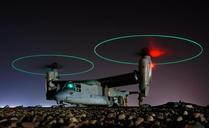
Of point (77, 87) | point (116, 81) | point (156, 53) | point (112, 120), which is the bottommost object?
point (112, 120)

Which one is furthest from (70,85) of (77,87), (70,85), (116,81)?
(116,81)

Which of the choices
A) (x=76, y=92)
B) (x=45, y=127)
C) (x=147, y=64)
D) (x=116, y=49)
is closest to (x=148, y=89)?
(x=147, y=64)

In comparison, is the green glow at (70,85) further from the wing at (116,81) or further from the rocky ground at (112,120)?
the rocky ground at (112,120)

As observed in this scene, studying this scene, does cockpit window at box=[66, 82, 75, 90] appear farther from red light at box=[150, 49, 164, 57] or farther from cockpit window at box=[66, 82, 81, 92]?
red light at box=[150, 49, 164, 57]

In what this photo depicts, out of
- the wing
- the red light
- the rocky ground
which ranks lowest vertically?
the rocky ground

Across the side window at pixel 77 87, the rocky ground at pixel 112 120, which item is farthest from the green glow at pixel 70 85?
the rocky ground at pixel 112 120

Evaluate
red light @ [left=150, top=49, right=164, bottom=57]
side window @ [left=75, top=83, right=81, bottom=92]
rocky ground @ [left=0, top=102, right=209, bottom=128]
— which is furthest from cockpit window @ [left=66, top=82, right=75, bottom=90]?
rocky ground @ [left=0, top=102, right=209, bottom=128]

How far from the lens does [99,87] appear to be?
3731cm

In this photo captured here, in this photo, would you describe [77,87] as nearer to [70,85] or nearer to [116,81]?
[70,85]

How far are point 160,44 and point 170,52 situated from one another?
1778 mm

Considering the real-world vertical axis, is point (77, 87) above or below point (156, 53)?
below

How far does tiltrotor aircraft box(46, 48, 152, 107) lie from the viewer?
26531mm

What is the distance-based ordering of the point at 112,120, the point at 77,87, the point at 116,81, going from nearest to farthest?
the point at 112,120 → the point at 77,87 → the point at 116,81

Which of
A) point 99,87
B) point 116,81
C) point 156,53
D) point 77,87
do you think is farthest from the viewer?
point 116,81
